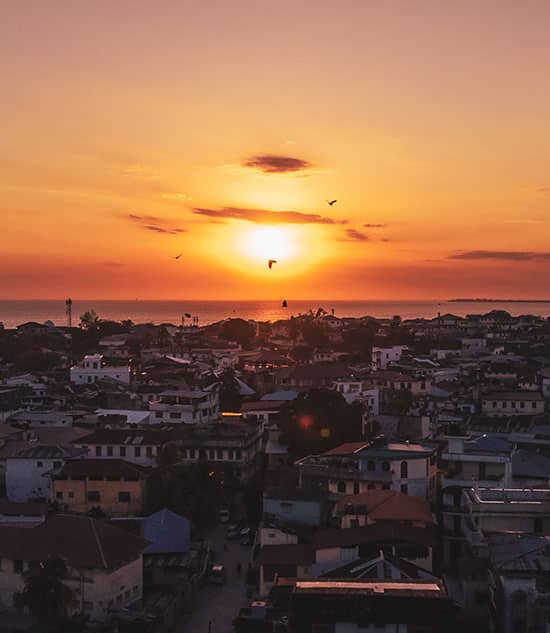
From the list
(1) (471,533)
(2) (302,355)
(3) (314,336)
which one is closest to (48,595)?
(1) (471,533)

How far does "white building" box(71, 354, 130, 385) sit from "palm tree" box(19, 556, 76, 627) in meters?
42.3

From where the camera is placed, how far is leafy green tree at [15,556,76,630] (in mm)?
23031

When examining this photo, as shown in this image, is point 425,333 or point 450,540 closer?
point 450,540

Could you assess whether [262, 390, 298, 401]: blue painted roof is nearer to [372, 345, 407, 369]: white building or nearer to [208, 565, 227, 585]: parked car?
[372, 345, 407, 369]: white building

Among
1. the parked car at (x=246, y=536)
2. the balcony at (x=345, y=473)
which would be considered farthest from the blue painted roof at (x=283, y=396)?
the parked car at (x=246, y=536)

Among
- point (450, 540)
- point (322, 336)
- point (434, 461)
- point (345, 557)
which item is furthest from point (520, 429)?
point (322, 336)

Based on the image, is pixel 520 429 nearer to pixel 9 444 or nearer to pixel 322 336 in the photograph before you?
pixel 9 444

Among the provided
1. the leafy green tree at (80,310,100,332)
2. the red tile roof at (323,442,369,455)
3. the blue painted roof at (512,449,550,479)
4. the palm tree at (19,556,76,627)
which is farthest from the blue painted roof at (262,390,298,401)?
the leafy green tree at (80,310,100,332)

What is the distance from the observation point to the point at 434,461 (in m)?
33.5

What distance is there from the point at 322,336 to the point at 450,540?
7895 cm

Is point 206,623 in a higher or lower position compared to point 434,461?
lower

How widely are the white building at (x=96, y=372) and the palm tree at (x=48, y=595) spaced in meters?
42.3

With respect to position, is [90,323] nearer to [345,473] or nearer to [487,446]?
[345,473]

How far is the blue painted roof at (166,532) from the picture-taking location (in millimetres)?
29453
